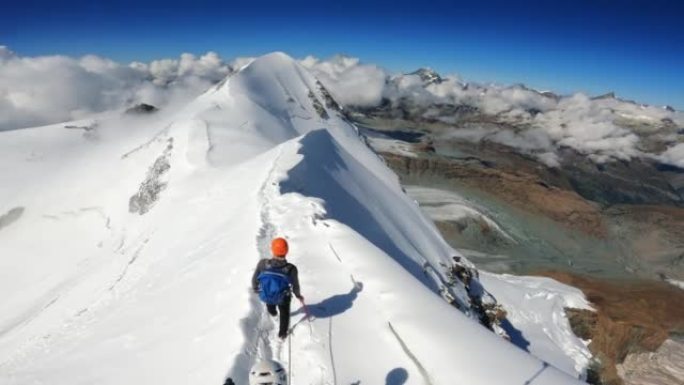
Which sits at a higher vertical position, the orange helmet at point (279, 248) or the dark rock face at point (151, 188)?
the orange helmet at point (279, 248)

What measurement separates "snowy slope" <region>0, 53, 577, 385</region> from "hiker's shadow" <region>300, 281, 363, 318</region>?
0.19 ft

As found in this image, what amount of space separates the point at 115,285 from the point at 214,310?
1392cm

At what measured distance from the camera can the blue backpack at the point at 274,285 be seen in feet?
39.5

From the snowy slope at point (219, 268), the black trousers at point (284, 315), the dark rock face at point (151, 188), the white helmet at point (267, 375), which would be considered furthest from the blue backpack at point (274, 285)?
the dark rock face at point (151, 188)

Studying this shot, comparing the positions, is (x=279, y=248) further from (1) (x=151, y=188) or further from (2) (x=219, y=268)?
(1) (x=151, y=188)

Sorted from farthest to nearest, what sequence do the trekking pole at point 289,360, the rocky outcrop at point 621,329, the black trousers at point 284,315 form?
the rocky outcrop at point 621,329 < the black trousers at point 284,315 < the trekking pole at point 289,360

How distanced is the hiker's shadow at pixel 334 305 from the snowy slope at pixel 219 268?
0.06m

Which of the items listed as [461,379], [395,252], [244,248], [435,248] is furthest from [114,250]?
[461,379]

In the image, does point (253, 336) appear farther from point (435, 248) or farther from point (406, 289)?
point (435, 248)

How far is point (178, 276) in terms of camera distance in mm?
20062

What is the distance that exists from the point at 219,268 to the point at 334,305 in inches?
235

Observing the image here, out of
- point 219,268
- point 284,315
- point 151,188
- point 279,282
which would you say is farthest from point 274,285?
point 151,188

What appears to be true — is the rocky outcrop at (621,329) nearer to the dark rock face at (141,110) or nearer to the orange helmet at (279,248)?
the orange helmet at (279,248)

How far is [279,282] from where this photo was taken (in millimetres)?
12094
